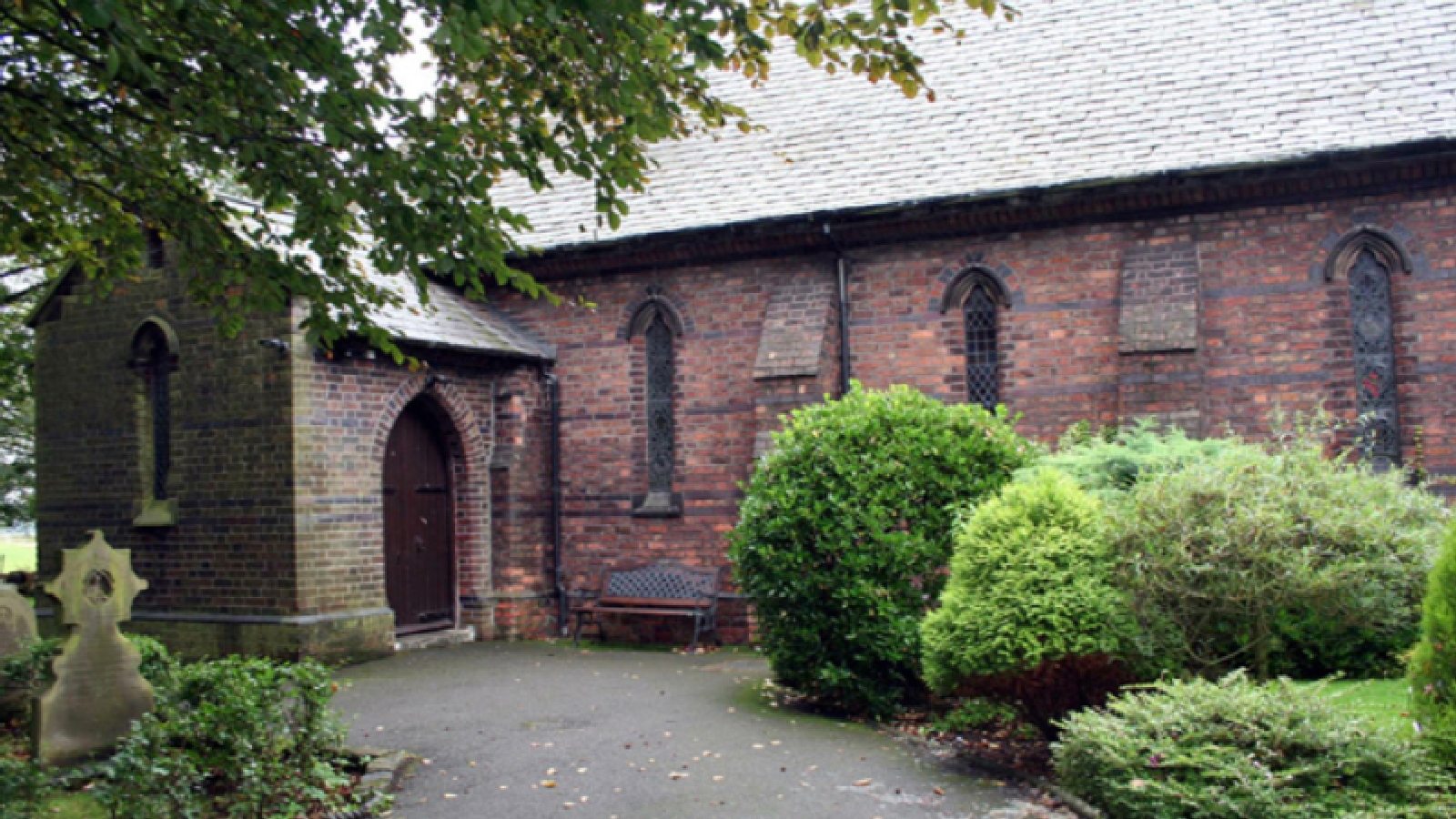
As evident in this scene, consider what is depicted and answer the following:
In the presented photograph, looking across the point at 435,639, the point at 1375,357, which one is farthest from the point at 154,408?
the point at 1375,357

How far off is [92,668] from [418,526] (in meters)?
6.58

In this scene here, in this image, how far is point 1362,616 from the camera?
287 inches

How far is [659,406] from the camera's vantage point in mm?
14719

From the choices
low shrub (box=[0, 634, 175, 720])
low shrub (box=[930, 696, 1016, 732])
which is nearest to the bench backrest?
low shrub (box=[930, 696, 1016, 732])

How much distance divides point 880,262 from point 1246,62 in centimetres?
468

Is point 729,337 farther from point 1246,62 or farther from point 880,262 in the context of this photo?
point 1246,62

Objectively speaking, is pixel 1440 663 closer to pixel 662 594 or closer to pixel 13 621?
pixel 662 594

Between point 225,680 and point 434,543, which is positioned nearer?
point 225,680

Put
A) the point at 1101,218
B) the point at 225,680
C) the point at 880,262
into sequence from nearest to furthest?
the point at 225,680 < the point at 1101,218 < the point at 880,262

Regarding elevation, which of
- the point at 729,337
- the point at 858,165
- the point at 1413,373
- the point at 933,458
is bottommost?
the point at 933,458

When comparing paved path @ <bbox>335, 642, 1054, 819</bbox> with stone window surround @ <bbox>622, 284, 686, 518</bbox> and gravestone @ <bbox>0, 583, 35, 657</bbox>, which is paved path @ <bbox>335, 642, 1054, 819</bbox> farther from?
stone window surround @ <bbox>622, 284, 686, 518</bbox>

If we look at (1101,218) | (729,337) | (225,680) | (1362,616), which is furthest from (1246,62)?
(225,680)

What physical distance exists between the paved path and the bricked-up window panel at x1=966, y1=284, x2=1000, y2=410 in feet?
13.5

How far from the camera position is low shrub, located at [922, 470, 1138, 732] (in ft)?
23.3
